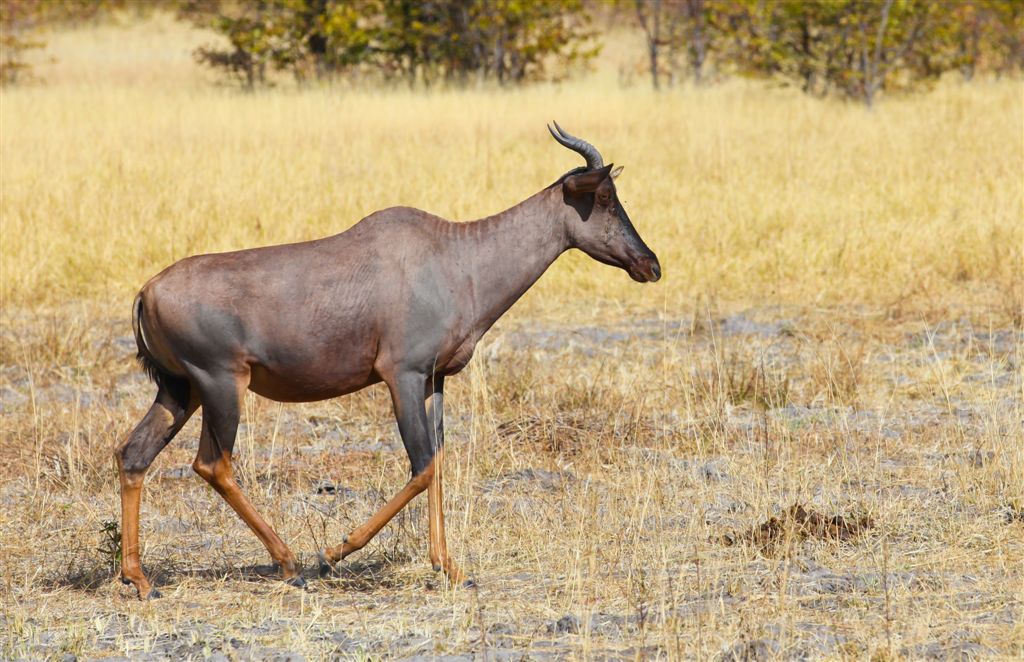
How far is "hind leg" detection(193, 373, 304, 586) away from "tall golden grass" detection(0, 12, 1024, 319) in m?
5.70

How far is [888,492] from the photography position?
688 cm

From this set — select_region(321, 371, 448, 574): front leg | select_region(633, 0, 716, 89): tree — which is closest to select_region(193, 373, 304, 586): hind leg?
select_region(321, 371, 448, 574): front leg

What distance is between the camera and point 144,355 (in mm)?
5820

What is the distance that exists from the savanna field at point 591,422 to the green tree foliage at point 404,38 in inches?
359

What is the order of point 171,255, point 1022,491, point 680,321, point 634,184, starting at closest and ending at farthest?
point 1022,491 → point 680,321 → point 171,255 → point 634,184

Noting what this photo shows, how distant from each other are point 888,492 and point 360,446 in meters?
3.02

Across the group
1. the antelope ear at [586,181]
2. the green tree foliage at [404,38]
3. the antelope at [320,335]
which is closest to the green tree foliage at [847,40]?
the green tree foliage at [404,38]

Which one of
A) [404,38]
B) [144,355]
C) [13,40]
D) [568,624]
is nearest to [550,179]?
[144,355]

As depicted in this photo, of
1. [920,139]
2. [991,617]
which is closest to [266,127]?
[920,139]

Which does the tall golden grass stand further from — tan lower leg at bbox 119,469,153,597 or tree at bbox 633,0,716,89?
tan lower leg at bbox 119,469,153,597

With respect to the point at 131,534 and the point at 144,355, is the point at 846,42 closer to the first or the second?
the point at 144,355

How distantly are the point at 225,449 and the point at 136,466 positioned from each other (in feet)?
1.41

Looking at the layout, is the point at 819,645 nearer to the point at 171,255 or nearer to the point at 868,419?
the point at 868,419

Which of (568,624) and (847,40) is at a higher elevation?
(847,40)
